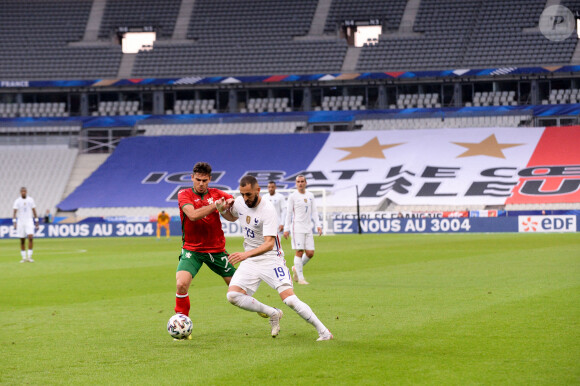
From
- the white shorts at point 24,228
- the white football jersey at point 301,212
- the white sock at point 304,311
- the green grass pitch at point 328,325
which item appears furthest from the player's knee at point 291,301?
the white shorts at point 24,228

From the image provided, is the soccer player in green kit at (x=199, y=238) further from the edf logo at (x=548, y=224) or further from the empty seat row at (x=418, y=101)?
the empty seat row at (x=418, y=101)

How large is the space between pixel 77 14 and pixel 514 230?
4433 cm

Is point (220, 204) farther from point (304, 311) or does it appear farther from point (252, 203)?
point (304, 311)

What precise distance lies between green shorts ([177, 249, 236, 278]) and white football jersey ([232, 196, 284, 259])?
700 millimetres

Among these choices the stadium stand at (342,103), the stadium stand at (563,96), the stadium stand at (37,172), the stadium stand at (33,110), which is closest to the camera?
the stadium stand at (37,172)

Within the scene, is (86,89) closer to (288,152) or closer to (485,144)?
(288,152)

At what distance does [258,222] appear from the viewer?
10008 millimetres

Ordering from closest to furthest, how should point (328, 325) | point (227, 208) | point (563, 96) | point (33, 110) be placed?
point (227, 208), point (328, 325), point (563, 96), point (33, 110)

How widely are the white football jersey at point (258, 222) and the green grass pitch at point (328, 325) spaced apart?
1.21m

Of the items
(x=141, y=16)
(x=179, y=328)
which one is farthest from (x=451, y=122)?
(x=179, y=328)

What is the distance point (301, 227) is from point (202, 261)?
7877 mm

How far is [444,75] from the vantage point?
2399 inches

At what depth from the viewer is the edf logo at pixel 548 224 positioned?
42000mm

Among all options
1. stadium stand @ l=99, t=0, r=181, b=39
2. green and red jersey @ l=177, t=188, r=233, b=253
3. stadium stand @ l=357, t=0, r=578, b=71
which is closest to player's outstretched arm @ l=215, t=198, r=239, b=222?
green and red jersey @ l=177, t=188, r=233, b=253
